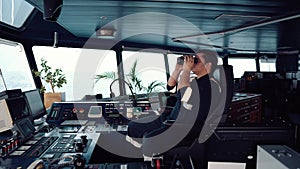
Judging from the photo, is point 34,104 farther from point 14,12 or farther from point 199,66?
point 14,12

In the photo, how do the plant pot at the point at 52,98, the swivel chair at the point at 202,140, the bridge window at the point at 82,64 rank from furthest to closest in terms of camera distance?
the bridge window at the point at 82,64 → the plant pot at the point at 52,98 → the swivel chair at the point at 202,140

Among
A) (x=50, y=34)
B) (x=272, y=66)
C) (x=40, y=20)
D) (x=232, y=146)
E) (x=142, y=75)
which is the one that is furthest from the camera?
(x=272, y=66)

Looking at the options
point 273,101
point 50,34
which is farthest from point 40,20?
point 273,101

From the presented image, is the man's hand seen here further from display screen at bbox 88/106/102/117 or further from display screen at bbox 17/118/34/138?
display screen at bbox 17/118/34/138

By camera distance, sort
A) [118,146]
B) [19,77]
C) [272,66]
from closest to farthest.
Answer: [118,146] < [19,77] < [272,66]

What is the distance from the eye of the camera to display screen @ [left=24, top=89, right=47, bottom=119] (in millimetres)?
2269

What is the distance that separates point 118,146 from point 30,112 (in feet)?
2.71

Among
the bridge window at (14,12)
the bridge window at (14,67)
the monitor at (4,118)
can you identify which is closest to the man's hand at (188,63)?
the monitor at (4,118)

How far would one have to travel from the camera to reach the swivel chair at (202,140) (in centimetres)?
125

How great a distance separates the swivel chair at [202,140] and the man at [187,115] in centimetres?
7

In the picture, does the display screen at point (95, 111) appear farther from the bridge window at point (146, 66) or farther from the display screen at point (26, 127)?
the bridge window at point (146, 66)

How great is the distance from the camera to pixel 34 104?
7.82 feet

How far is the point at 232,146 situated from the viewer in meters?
0.88

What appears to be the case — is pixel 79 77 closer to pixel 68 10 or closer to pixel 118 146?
pixel 68 10
